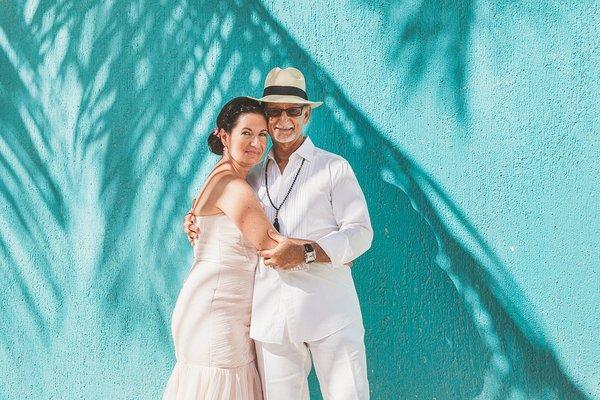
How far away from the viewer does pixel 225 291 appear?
3.52 m

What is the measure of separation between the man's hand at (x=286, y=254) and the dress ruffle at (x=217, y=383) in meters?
0.55

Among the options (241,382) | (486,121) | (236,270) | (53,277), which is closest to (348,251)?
(236,270)

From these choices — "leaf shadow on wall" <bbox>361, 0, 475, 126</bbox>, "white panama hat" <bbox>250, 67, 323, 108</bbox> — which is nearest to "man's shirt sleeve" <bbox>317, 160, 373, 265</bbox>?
"white panama hat" <bbox>250, 67, 323, 108</bbox>


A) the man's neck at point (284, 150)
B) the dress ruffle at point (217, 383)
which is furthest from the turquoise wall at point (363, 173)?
the dress ruffle at point (217, 383)

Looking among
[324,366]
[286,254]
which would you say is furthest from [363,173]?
[324,366]

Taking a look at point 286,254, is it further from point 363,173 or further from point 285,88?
point 363,173

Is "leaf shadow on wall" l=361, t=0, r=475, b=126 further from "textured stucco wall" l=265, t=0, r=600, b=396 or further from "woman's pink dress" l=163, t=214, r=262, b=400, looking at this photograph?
"woman's pink dress" l=163, t=214, r=262, b=400

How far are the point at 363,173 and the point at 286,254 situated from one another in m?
0.94

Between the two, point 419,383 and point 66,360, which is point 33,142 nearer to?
point 66,360

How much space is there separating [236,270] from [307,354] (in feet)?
1.59

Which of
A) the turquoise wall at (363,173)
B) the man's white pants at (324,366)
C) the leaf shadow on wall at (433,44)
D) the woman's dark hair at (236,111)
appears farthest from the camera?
the leaf shadow on wall at (433,44)

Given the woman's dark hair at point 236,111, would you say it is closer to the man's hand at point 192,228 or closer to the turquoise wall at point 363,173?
the man's hand at point 192,228

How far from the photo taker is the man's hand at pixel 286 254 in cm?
332

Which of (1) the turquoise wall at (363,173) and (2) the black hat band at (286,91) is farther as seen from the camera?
(1) the turquoise wall at (363,173)
